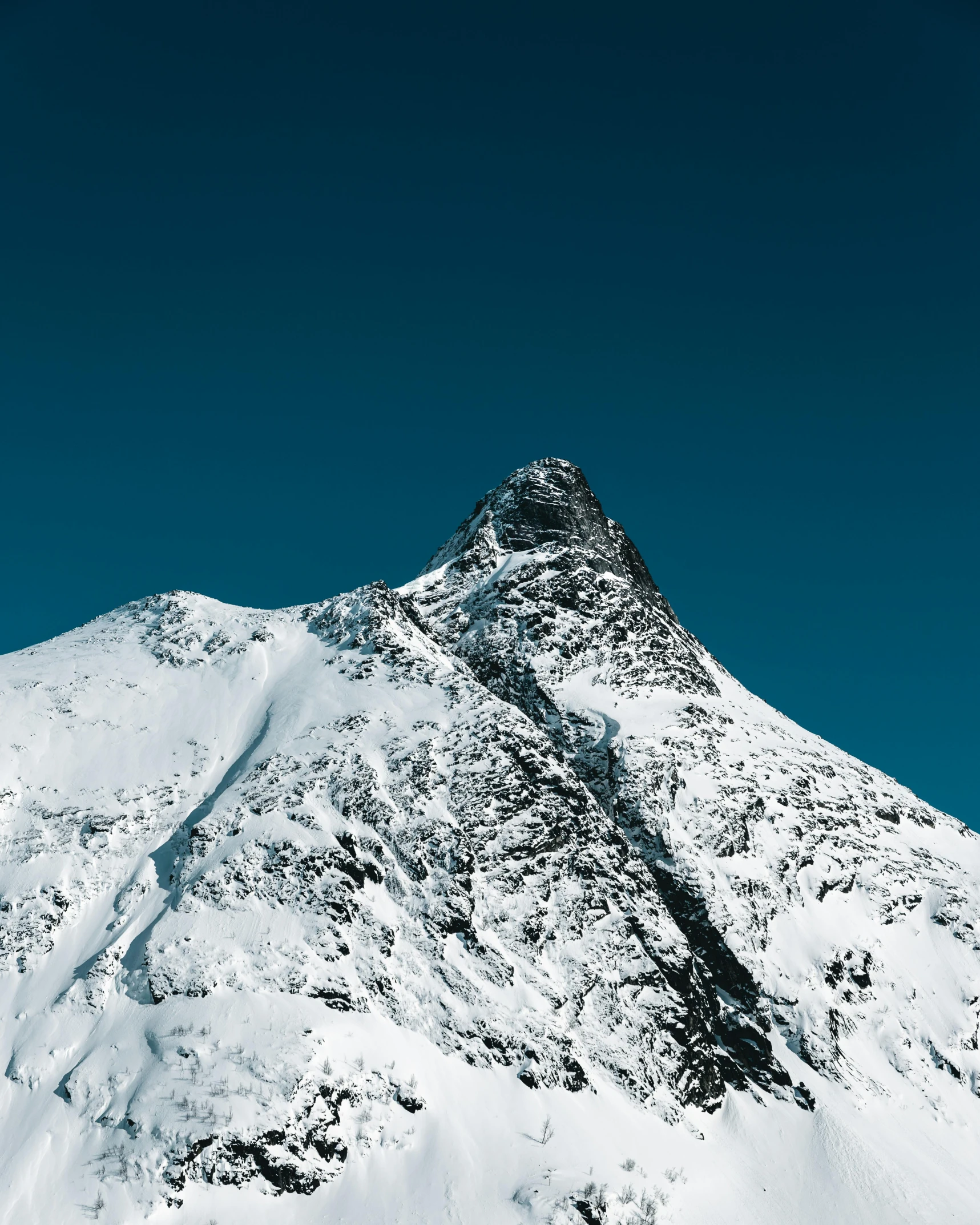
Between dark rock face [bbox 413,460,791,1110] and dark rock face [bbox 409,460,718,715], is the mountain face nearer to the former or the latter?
dark rock face [bbox 413,460,791,1110]

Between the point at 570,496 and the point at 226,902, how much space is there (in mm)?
60688

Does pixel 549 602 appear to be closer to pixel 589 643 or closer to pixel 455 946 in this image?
pixel 589 643

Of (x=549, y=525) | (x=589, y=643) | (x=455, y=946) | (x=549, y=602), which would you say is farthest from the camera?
(x=549, y=525)

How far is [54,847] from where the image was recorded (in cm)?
4975

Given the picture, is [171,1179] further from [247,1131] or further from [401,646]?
[401,646]

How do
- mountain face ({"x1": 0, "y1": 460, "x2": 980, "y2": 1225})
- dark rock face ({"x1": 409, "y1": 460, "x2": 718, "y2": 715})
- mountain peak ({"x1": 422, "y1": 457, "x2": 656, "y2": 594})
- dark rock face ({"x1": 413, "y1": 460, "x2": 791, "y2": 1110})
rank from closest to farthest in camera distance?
mountain face ({"x1": 0, "y1": 460, "x2": 980, "y2": 1225}), dark rock face ({"x1": 413, "y1": 460, "x2": 791, "y2": 1110}), dark rock face ({"x1": 409, "y1": 460, "x2": 718, "y2": 715}), mountain peak ({"x1": 422, "y1": 457, "x2": 656, "y2": 594})

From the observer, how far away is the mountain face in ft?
125

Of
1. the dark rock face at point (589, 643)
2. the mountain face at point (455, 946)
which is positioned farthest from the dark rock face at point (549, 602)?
the mountain face at point (455, 946)

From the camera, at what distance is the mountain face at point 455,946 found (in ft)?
125

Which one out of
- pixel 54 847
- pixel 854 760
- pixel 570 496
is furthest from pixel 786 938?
pixel 570 496

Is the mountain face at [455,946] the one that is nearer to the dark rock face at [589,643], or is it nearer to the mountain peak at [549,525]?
the dark rock face at [589,643]

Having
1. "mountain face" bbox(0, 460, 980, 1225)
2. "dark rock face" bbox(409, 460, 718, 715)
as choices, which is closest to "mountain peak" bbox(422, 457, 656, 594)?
"dark rock face" bbox(409, 460, 718, 715)

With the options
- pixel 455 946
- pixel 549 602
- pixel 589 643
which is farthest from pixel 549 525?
pixel 455 946

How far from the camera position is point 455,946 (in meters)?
47.4
